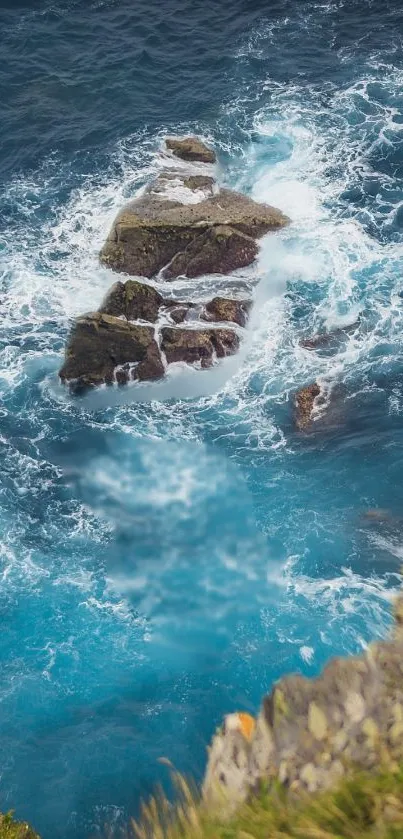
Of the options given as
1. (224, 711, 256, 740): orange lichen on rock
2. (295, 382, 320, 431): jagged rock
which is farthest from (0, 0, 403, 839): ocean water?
(224, 711, 256, 740): orange lichen on rock

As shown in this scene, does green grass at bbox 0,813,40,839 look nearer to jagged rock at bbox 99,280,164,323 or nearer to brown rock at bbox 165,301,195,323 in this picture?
jagged rock at bbox 99,280,164,323

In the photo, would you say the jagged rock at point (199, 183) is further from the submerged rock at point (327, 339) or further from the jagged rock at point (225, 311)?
the submerged rock at point (327, 339)

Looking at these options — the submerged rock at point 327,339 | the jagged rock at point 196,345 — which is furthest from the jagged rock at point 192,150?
the submerged rock at point 327,339

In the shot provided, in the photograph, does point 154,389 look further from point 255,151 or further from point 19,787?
point 255,151

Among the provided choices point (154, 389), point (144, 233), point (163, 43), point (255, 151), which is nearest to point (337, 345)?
point (154, 389)

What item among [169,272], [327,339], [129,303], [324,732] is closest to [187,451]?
[129,303]

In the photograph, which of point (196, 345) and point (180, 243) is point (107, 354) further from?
point (180, 243)
